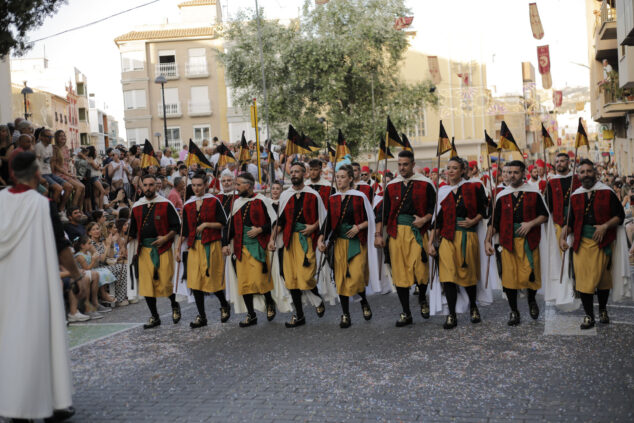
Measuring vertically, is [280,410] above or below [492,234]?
below

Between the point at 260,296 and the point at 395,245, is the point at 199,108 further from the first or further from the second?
the point at 395,245

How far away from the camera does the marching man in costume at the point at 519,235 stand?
32.1 ft

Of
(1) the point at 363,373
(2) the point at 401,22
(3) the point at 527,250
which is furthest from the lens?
(2) the point at 401,22

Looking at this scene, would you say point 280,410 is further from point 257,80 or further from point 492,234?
point 257,80

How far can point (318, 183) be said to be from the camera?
1148cm

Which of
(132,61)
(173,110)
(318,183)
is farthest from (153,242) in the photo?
(132,61)

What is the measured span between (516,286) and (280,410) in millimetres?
4513

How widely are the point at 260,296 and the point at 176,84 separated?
174ft

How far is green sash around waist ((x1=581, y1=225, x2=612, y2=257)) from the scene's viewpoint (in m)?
9.39

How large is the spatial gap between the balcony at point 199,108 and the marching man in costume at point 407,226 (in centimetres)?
5261

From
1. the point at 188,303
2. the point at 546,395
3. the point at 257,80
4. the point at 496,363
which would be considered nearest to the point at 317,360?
the point at 496,363

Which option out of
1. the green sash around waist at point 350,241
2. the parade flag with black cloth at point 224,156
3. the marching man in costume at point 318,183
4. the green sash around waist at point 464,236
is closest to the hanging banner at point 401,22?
the parade flag with black cloth at point 224,156

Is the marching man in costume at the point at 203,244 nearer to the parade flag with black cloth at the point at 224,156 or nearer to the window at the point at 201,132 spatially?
the parade flag with black cloth at the point at 224,156

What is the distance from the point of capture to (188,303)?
44.2ft
